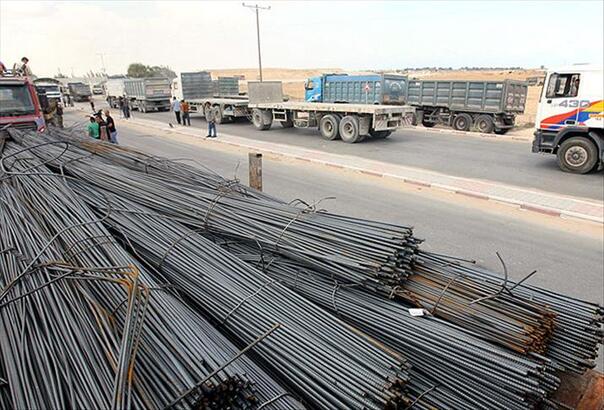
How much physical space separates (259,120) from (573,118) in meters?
13.4

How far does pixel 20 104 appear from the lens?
33.4 ft

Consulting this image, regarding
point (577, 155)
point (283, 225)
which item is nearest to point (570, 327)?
point (283, 225)

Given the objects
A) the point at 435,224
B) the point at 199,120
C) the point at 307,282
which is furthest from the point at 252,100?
the point at 307,282

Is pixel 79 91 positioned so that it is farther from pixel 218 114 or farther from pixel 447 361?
pixel 447 361

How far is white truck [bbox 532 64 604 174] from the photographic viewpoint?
1034 cm

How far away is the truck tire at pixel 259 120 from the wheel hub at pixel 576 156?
1305 centimetres

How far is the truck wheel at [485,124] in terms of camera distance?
18.2 meters

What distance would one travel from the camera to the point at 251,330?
2.23 meters

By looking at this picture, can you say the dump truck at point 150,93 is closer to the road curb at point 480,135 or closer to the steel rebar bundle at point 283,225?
the road curb at point 480,135

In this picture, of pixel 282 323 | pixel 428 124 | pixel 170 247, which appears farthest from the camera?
pixel 428 124

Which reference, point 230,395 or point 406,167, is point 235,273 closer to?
point 230,395

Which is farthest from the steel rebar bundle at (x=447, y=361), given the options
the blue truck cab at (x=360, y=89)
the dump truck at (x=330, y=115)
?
the blue truck cab at (x=360, y=89)

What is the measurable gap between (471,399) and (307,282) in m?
1.20

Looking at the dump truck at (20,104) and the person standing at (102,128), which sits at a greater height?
the dump truck at (20,104)
